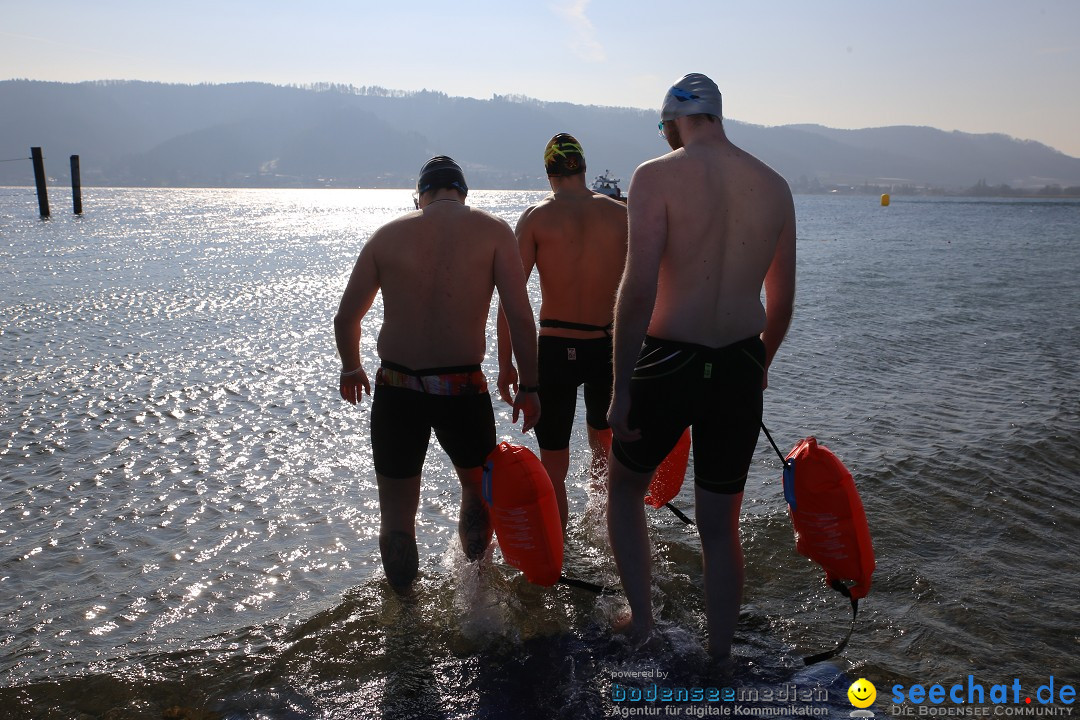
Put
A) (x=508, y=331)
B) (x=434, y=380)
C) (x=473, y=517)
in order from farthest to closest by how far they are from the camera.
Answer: (x=508, y=331)
(x=473, y=517)
(x=434, y=380)

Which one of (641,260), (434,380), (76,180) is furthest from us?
(76,180)

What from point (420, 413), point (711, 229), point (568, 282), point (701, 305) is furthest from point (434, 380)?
point (711, 229)

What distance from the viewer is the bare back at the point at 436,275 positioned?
11.7 ft

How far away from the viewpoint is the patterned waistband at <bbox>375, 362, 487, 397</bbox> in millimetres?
3602

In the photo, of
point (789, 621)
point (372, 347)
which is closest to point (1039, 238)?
point (372, 347)

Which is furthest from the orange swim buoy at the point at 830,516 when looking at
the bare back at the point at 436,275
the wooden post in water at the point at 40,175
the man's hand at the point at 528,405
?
the wooden post in water at the point at 40,175

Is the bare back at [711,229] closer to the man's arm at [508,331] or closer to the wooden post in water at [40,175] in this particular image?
the man's arm at [508,331]

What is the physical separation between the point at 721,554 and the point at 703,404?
2.09ft

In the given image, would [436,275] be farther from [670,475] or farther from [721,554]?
[670,475]

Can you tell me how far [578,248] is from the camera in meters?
4.23

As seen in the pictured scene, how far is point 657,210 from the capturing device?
9.73 feet

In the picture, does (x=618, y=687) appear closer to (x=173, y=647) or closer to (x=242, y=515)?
(x=173, y=647)

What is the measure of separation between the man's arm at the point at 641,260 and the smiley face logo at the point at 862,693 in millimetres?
1647

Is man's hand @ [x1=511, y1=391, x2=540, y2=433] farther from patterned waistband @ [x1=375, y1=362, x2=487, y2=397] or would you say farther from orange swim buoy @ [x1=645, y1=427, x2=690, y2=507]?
orange swim buoy @ [x1=645, y1=427, x2=690, y2=507]
